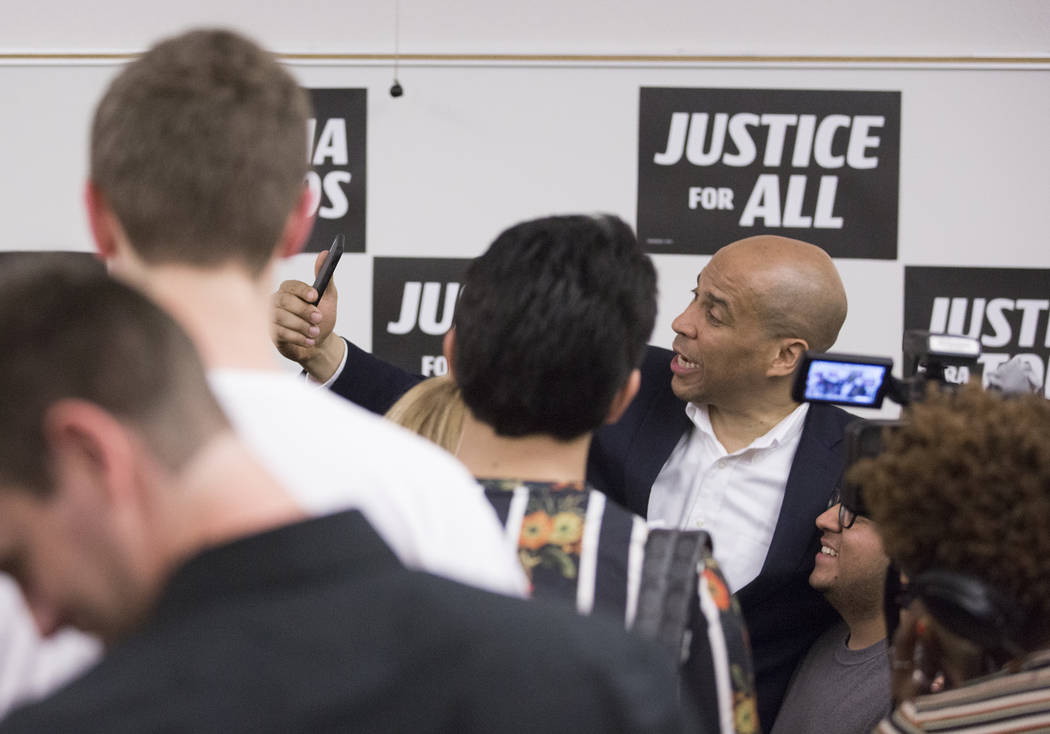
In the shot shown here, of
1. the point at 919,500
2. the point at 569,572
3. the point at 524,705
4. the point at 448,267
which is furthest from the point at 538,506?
the point at 448,267

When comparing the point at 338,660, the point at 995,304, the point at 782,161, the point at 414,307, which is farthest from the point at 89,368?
the point at 995,304

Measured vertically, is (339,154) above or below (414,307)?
above

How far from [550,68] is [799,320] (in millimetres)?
1044

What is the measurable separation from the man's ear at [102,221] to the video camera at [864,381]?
2.47 feet

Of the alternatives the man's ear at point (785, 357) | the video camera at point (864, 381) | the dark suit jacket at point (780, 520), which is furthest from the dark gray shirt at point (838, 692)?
the video camera at point (864, 381)

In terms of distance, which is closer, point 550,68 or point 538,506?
point 538,506

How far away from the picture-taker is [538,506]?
1.04 meters

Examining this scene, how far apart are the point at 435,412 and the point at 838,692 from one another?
3.24 feet

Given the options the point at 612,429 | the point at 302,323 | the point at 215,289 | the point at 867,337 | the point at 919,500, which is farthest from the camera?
the point at 867,337

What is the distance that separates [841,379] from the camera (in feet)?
4.07

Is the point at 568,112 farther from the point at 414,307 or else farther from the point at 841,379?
the point at 841,379

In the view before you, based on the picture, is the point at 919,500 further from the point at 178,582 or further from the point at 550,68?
the point at 550,68

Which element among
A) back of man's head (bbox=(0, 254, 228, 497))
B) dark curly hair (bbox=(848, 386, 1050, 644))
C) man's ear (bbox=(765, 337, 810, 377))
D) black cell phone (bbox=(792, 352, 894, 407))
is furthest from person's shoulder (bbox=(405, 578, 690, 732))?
man's ear (bbox=(765, 337, 810, 377))

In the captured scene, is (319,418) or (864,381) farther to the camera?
(864,381)
